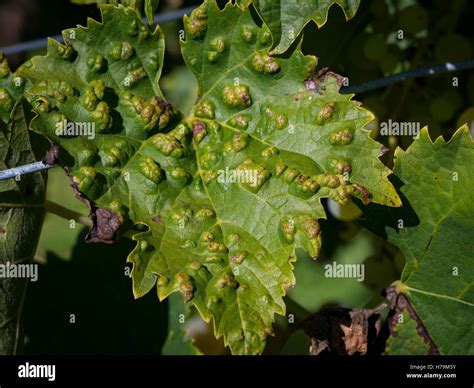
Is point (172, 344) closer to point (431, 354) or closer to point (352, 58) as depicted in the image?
point (431, 354)

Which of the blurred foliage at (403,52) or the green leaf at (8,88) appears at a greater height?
the blurred foliage at (403,52)

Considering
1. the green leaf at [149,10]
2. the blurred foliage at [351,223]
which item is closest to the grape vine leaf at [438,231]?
the blurred foliage at [351,223]

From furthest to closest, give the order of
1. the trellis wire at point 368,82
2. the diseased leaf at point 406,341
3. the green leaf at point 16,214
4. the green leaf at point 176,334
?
the green leaf at point 176,334 < the diseased leaf at point 406,341 < the green leaf at point 16,214 < the trellis wire at point 368,82

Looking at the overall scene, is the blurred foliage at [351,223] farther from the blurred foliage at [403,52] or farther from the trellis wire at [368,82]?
the trellis wire at [368,82]

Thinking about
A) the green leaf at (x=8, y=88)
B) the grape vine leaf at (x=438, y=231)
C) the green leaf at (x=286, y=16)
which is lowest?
the grape vine leaf at (x=438, y=231)

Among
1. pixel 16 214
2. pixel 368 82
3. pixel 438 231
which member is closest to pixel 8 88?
pixel 16 214

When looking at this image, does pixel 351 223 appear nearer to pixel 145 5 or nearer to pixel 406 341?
pixel 406 341
